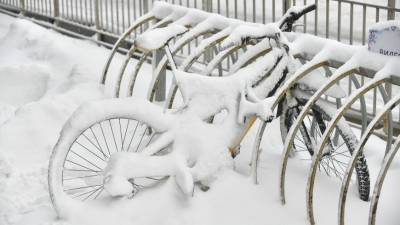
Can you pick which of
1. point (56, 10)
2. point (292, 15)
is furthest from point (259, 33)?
point (56, 10)

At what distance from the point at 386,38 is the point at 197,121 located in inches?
51.2

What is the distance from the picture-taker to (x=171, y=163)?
521 cm

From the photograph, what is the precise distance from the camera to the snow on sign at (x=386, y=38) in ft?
15.4

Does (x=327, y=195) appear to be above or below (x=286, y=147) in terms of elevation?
below

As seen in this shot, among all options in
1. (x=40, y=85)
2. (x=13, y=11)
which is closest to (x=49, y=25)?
(x=13, y=11)

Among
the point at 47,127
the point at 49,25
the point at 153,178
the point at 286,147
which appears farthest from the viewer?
the point at 49,25

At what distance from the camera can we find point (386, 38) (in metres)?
4.76

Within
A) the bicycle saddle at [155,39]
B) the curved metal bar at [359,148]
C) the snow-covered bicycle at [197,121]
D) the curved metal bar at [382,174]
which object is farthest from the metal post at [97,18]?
the curved metal bar at [382,174]

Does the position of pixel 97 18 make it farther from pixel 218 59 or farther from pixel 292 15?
pixel 292 15

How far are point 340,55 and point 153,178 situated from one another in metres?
1.42

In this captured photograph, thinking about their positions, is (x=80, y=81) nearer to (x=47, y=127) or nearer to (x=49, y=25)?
(x=47, y=127)

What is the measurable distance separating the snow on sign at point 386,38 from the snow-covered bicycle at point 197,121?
1.69 ft

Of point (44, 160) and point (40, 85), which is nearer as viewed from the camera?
point (44, 160)

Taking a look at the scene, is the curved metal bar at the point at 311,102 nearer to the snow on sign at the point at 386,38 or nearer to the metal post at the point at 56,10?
the snow on sign at the point at 386,38
